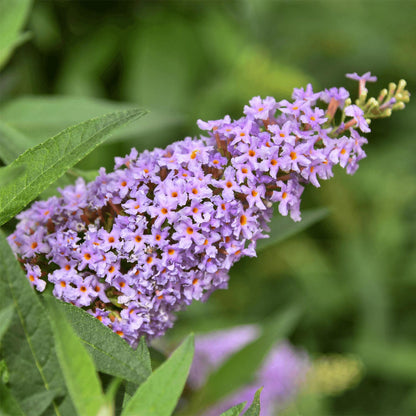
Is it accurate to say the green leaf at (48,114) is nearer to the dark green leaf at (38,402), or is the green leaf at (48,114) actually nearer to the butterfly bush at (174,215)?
the butterfly bush at (174,215)

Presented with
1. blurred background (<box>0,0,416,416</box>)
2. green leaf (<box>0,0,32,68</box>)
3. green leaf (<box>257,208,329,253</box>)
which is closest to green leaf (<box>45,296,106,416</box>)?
green leaf (<box>257,208,329,253</box>)

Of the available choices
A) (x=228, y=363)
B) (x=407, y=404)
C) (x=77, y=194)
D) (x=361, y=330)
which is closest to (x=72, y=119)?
(x=77, y=194)

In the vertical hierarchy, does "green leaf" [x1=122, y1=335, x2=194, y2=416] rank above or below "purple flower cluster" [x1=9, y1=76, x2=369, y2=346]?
below

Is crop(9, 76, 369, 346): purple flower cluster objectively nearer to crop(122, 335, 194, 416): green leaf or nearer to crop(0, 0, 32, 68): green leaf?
crop(122, 335, 194, 416): green leaf

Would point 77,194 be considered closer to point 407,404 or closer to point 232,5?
point 232,5

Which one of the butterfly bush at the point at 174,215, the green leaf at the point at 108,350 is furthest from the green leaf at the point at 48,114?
the green leaf at the point at 108,350

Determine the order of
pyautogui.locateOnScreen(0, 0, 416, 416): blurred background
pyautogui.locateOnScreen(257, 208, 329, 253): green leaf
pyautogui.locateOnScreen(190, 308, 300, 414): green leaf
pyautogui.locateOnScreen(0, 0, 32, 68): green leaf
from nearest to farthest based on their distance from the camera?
pyautogui.locateOnScreen(257, 208, 329, 253): green leaf < pyautogui.locateOnScreen(0, 0, 32, 68): green leaf < pyautogui.locateOnScreen(190, 308, 300, 414): green leaf < pyautogui.locateOnScreen(0, 0, 416, 416): blurred background

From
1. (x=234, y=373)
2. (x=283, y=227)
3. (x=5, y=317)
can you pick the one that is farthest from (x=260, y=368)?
(x=5, y=317)
